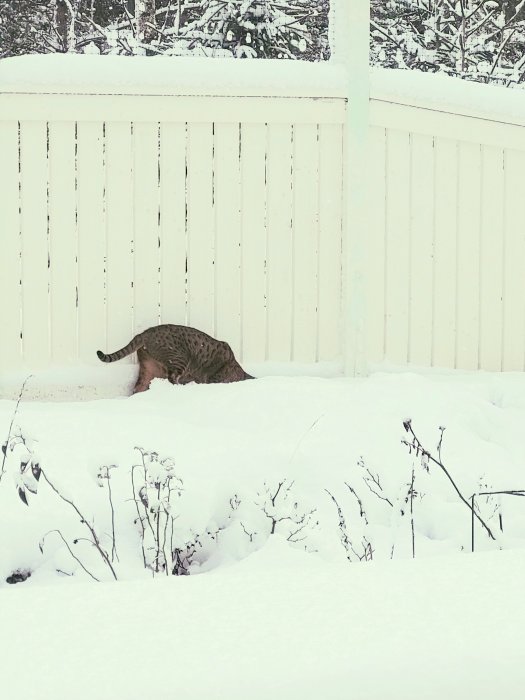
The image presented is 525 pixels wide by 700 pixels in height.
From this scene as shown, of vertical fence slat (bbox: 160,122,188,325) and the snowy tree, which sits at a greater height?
the snowy tree

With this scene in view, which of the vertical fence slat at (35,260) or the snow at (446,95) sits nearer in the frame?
the vertical fence slat at (35,260)

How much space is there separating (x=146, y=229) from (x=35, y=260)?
1.86ft

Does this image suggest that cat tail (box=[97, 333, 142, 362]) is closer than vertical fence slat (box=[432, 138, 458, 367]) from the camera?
Yes

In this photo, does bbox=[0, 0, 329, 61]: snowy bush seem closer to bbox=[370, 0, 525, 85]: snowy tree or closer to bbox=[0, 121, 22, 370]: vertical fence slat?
bbox=[370, 0, 525, 85]: snowy tree

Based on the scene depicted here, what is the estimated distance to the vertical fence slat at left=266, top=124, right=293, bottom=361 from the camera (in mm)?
4621

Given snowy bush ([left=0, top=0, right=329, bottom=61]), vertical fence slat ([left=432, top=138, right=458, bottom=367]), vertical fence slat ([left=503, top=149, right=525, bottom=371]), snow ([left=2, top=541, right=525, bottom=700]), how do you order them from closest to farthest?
1. snow ([left=2, top=541, right=525, bottom=700])
2. vertical fence slat ([left=432, top=138, right=458, bottom=367])
3. vertical fence slat ([left=503, top=149, right=525, bottom=371])
4. snowy bush ([left=0, top=0, right=329, bottom=61])

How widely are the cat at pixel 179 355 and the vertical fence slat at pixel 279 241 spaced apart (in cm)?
28

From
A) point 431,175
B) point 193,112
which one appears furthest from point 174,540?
point 431,175

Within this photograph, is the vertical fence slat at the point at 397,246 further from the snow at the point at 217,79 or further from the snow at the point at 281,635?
the snow at the point at 281,635

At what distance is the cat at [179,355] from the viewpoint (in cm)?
437

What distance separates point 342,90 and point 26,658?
4.10 metres

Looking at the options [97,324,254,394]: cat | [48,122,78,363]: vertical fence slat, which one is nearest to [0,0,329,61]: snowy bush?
[48,122,78,363]: vertical fence slat

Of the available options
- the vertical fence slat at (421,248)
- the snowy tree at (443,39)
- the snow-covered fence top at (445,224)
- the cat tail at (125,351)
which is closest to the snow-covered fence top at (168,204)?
the cat tail at (125,351)

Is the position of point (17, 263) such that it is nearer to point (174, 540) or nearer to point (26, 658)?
point (174, 540)
